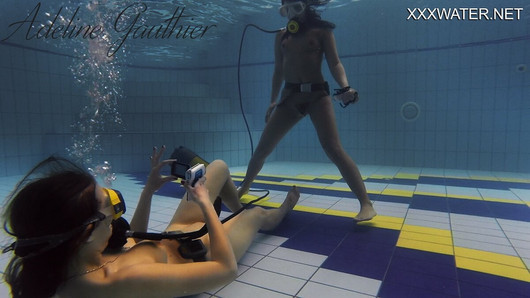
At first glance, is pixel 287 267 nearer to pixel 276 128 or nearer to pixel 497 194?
pixel 276 128

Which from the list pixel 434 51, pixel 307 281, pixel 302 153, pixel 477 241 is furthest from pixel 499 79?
pixel 307 281

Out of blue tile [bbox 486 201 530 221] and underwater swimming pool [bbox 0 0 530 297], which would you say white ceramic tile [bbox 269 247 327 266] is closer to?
underwater swimming pool [bbox 0 0 530 297]

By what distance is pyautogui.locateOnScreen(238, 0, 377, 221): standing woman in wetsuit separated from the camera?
298 centimetres

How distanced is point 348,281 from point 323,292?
0.23 m

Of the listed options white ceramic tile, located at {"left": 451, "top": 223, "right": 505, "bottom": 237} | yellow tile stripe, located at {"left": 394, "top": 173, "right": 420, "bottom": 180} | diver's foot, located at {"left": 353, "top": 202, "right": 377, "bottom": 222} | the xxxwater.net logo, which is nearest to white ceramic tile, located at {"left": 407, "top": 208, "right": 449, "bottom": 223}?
white ceramic tile, located at {"left": 451, "top": 223, "right": 505, "bottom": 237}

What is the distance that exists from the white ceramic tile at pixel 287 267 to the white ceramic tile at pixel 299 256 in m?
0.05

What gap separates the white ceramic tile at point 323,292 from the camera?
1764 millimetres

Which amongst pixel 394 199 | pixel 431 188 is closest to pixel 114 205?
pixel 394 199

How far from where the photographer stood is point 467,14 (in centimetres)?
686

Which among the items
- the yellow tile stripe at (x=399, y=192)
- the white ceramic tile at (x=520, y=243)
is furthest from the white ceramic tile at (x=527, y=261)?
the yellow tile stripe at (x=399, y=192)

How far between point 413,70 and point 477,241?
18.8 feet

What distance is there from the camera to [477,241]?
2602 millimetres

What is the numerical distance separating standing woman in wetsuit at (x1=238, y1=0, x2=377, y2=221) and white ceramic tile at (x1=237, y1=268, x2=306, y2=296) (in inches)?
45.7

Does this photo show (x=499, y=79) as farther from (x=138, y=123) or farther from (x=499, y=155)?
(x=138, y=123)
